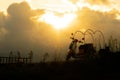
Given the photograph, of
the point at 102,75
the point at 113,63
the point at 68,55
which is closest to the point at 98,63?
the point at 113,63

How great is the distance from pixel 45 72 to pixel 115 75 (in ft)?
16.6

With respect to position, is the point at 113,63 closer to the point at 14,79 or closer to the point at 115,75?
the point at 115,75

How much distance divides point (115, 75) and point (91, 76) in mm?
1661

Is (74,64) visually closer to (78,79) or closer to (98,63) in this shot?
(98,63)

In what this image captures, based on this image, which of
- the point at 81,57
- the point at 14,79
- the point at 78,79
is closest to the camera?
the point at 78,79

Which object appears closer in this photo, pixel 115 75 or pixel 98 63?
pixel 115 75

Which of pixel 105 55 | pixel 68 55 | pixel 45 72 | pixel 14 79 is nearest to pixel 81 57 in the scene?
pixel 68 55

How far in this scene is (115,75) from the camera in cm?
2266

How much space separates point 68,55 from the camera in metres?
30.9

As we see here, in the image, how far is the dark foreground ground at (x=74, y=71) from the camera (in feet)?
74.3

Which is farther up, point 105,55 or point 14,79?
point 105,55

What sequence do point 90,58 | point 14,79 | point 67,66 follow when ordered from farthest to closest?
1. point 90,58
2. point 67,66
3. point 14,79

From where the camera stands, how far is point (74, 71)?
24250 mm

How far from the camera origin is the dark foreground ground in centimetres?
2266
